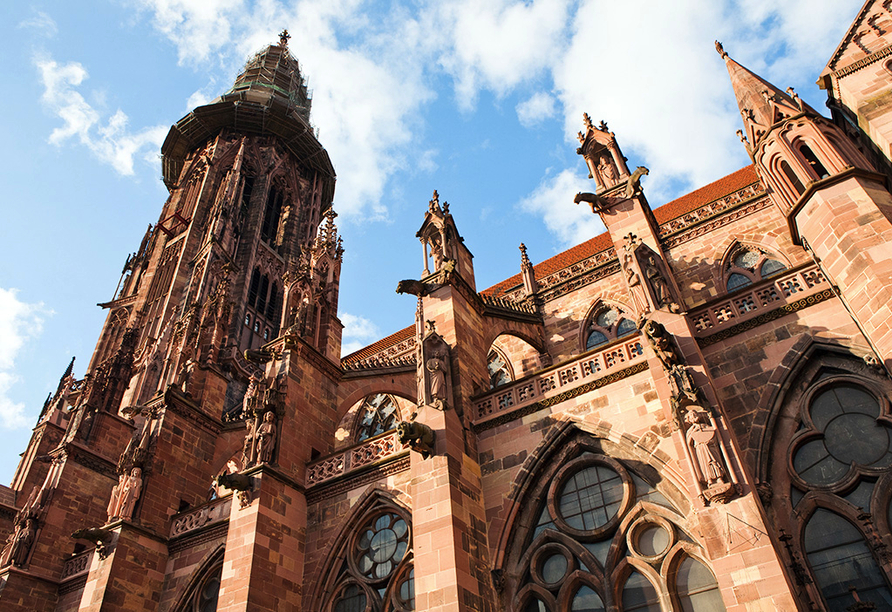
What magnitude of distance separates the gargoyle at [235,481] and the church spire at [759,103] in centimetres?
1025

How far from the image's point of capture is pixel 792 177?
10.0m

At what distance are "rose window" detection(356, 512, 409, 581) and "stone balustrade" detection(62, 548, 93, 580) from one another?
8.03 metres

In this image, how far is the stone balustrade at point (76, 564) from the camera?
588 inches

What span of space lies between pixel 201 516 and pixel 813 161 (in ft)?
42.2

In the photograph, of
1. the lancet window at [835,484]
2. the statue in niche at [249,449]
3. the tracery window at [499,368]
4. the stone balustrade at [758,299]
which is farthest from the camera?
the tracery window at [499,368]

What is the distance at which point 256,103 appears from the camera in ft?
125

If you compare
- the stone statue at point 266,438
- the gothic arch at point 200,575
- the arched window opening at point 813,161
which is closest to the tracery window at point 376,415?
the stone statue at point 266,438

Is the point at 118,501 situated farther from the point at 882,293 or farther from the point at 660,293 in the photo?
the point at 882,293

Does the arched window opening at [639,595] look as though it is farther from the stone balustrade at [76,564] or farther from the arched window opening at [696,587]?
the stone balustrade at [76,564]

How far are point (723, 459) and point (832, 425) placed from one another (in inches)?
66.1

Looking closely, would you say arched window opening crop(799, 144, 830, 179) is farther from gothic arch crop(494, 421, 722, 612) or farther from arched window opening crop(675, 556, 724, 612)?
arched window opening crop(675, 556, 724, 612)

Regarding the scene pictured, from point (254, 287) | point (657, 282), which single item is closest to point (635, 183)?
point (657, 282)

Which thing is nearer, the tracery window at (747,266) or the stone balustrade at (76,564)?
the tracery window at (747,266)

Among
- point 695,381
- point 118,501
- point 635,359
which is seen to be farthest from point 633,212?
point 118,501
